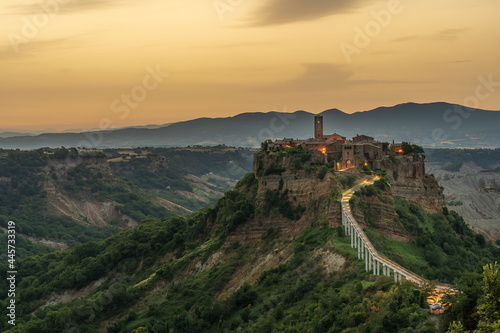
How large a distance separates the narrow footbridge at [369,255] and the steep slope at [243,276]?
786 mm

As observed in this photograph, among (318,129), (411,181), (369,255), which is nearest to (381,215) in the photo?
(369,255)

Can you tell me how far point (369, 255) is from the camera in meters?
47.0

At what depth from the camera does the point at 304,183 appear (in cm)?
6744

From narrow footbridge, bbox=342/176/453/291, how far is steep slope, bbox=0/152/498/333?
0.79 metres

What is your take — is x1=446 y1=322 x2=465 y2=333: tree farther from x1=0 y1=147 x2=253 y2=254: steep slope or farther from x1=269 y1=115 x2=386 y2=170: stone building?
x1=0 y1=147 x2=253 y2=254: steep slope

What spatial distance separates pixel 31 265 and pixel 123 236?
16.6 metres

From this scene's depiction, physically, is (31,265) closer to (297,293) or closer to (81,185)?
(297,293)

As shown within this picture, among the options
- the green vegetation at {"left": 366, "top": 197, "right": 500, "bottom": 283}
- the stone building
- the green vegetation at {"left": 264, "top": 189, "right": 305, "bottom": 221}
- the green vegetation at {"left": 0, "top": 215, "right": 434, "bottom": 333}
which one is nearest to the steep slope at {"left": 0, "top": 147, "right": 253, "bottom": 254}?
the green vegetation at {"left": 0, "top": 215, "right": 434, "bottom": 333}

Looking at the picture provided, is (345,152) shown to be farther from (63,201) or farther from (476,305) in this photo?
(63,201)

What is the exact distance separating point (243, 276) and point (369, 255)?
20031mm

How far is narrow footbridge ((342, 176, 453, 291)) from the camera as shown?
40.9 m

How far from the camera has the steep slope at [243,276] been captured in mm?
42312

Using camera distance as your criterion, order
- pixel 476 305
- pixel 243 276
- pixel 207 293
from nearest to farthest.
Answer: pixel 476 305, pixel 207 293, pixel 243 276

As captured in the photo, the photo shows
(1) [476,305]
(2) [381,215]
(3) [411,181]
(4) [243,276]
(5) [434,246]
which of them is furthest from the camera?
(3) [411,181]
